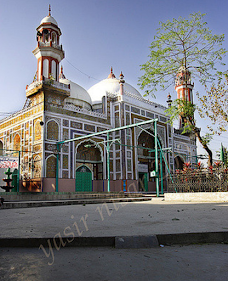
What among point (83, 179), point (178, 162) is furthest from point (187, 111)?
point (178, 162)

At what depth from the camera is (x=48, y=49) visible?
20.5 meters

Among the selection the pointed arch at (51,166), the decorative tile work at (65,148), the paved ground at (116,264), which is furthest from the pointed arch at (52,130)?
the paved ground at (116,264)

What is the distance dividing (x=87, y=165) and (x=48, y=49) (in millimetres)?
9266

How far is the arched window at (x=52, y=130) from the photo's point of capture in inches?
744

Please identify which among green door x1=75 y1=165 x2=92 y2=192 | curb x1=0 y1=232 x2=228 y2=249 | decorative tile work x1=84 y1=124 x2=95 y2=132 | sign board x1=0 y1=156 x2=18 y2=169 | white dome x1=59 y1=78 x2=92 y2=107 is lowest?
curb x1=0 y1=232 x2=228 y2=249

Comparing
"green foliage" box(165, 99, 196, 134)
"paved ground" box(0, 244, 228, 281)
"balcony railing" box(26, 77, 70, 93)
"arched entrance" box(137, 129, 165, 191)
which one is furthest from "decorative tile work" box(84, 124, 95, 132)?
"paved ground" box(0, 244, 228, 281)

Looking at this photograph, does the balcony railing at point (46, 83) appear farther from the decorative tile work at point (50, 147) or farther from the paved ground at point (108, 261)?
the paved ground at point (108, 261)

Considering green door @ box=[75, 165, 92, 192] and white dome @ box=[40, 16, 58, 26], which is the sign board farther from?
white dome @ box=[40, 16, 58, 26]

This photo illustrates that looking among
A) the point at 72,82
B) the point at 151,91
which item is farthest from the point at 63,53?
the point at 151,91

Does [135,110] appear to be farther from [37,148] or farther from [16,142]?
[16,142]

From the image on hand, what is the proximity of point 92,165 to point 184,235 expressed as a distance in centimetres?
1931

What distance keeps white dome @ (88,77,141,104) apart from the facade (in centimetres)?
208

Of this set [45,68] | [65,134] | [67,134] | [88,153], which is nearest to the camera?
[65,134]

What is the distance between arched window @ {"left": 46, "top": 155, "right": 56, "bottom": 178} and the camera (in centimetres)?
1834
